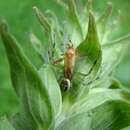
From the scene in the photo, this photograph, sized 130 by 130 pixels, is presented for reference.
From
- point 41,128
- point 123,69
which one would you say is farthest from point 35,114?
point 123,69

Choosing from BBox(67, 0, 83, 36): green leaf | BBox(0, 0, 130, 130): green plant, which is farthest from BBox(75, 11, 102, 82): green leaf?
BBox(67, 0, 83, 36): green leaf

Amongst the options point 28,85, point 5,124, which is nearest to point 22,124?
point 5,124

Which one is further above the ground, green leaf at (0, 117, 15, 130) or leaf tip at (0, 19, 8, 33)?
leaf tip at (0, 19, 8, 33)

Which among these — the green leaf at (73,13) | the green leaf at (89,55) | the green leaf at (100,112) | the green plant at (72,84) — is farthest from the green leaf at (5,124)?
the green leaf at (73,13)

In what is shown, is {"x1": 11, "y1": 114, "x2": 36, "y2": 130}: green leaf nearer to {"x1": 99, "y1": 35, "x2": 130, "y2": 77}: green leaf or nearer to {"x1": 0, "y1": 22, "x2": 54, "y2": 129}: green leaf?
{"x1": 0, "y1": 22, "x2": 54, "y2": 129}: green leaf

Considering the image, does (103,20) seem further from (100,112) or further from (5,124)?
(5,124)

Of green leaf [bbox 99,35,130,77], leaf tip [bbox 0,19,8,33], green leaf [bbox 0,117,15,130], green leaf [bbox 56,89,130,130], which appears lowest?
green leaf [bbox 56,89,130,130]
